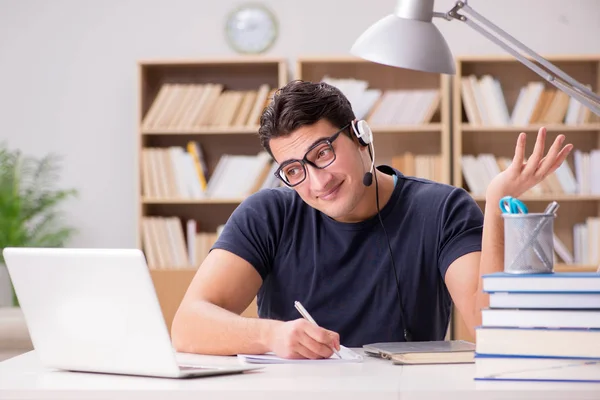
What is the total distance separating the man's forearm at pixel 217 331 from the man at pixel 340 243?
0.5 inches

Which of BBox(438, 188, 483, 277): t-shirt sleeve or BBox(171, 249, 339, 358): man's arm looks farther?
BBox(438, 188, 483, 277): t-shirt sleeve

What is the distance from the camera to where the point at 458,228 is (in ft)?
6.23

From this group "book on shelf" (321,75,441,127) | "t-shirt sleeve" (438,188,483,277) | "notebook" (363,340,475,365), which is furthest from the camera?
"book on shelf" (321,75,441,127)

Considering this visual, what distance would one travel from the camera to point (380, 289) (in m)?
1.94

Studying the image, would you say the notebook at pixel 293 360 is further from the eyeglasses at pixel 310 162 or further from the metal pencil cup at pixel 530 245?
the eyeglasses at pixel 310 162

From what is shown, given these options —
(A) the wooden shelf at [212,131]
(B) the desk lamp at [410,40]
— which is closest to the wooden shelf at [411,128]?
(A) the wooden shelf at [212,131]

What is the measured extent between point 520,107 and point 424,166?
0.59 metres

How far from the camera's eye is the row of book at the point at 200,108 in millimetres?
4496

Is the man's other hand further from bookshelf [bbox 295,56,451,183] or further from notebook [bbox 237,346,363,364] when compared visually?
bookshelf [bbox 295,56,451,183]

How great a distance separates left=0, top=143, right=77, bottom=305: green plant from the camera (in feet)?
14.8

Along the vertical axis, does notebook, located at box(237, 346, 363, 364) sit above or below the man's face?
below

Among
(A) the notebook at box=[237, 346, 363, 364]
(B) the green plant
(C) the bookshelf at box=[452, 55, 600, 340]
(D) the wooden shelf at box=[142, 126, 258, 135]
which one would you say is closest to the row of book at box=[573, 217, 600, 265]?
(C) the bookshelf at box=[452, 55, 600, 340]

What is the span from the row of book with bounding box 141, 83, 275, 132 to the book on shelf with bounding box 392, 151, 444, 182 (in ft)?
2.73

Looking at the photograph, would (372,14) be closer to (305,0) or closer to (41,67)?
(305,0)
